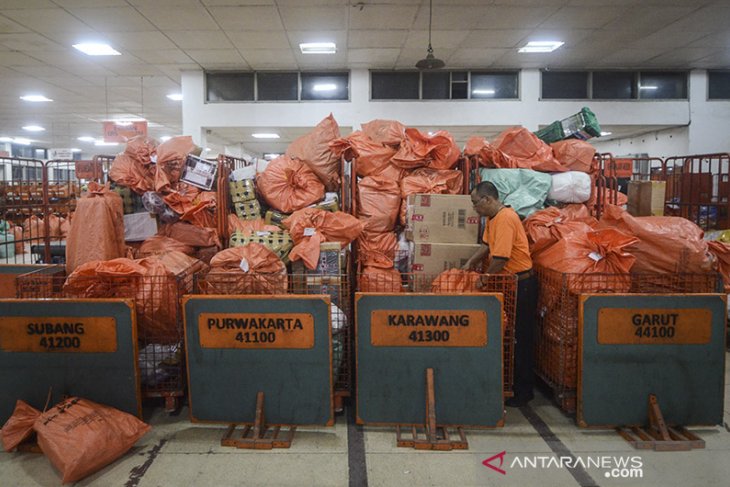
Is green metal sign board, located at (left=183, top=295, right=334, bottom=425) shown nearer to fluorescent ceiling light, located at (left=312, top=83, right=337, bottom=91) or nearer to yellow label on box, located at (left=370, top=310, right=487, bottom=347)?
yellow label on box, located at (left=370, top=310, right=487, bottom=347)

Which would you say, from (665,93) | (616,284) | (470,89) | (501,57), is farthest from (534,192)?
(665,93)

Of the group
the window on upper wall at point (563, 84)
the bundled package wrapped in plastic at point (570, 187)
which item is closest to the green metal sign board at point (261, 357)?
the bundled package wrapped in plastic at point (570, 187)

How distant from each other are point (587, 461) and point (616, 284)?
1.23 meters

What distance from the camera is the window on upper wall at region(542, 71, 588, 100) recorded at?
32.4ft

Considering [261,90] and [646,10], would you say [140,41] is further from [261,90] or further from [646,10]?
[646,10]

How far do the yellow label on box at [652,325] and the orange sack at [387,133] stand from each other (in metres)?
2.43

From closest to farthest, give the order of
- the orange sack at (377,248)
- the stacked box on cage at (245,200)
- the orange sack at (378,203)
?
the orange sack at (377,248) → the orange sack at (378,203) → the stacked box on cage at (245,200)

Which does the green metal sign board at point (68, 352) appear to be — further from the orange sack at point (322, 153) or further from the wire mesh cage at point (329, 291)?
the orange sack at point (322, 153)

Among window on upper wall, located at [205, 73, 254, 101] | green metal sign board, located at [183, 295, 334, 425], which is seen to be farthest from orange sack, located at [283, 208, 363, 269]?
window on upper wall, located at [205, 73, 254, 101]

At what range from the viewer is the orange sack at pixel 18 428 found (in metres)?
2.89

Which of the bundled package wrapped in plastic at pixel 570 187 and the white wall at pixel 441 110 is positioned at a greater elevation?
the white wall at pixel 441 110

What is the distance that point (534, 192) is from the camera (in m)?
4.44

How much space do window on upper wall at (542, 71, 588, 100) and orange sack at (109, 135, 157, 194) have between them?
798cm

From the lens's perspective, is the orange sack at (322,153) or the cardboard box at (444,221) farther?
the orange sack at (322,153)
